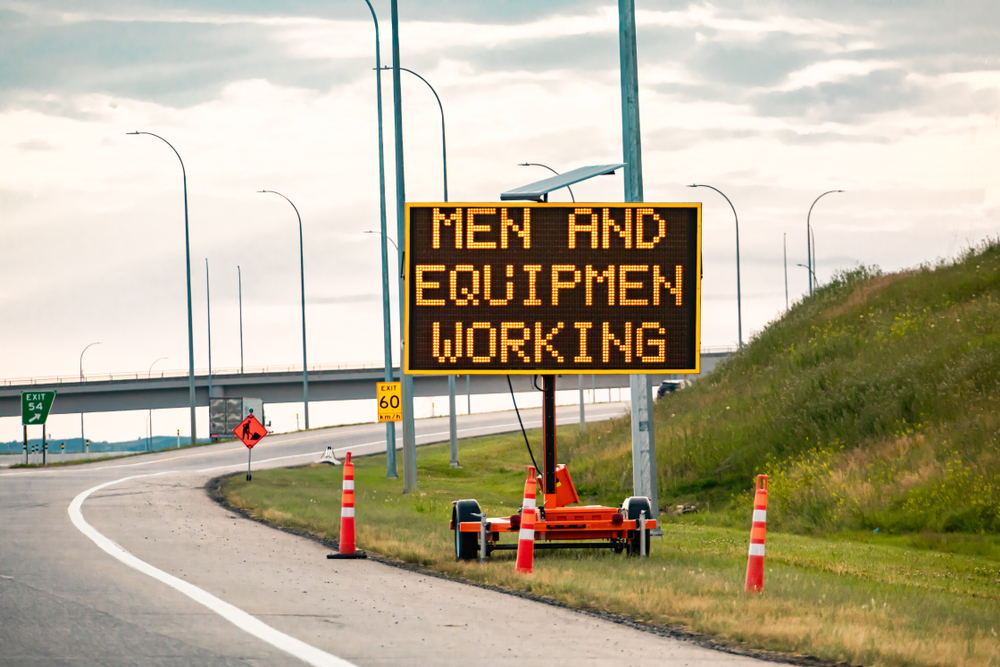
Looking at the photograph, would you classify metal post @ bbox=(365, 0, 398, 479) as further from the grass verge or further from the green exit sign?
the green exit sign

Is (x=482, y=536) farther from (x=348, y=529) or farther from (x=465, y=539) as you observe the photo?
(x=348, y=529)

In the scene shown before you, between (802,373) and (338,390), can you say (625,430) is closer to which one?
(802,373)

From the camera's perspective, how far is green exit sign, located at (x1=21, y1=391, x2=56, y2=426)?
148 ft

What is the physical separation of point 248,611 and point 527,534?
12.5 ft

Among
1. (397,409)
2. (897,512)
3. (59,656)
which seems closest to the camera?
(59,656)

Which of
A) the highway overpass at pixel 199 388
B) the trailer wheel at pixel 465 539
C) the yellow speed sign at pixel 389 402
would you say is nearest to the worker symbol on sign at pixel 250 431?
the yellow speed sign at pixel 389 402

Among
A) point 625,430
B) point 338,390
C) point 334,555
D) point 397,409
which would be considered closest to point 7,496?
point 397,409

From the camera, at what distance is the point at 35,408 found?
45.4 metres

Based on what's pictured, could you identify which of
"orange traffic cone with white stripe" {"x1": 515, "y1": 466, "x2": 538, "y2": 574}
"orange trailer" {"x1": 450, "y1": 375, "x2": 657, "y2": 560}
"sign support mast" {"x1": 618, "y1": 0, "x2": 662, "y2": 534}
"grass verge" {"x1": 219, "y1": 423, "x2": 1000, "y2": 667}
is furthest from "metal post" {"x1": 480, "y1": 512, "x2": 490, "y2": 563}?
"sign support mast" {"x1": 618, "y1": 0, "x2": 662, "y2": 534}

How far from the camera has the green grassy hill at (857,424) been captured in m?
22.3

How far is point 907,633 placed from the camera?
352 inches

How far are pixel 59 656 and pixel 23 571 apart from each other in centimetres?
490

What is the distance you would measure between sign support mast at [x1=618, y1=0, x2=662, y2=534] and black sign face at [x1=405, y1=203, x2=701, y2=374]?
4.46 metres

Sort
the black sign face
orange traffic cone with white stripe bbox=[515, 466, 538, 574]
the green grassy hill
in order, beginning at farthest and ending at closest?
1. the green grassy hill
2. the black sign face
3. orange traffic cone with white stripe bbox=[515, 466, 538, 574]
